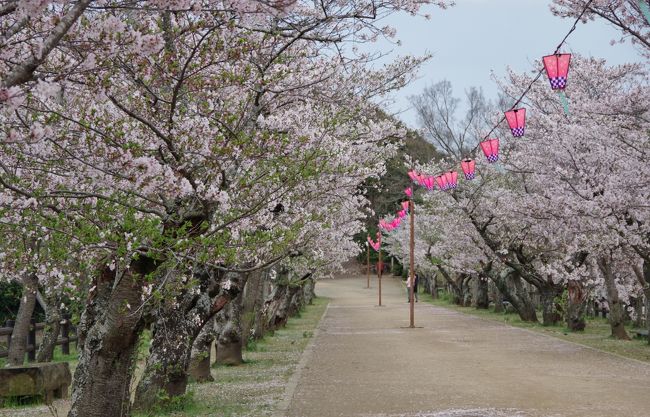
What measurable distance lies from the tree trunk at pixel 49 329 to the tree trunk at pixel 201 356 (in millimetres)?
3365

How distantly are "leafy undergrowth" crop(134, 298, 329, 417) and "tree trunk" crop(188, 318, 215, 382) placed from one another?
0.23m

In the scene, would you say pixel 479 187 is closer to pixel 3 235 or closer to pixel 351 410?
pixel 351 410

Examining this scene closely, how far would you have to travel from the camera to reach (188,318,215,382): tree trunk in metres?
12.2

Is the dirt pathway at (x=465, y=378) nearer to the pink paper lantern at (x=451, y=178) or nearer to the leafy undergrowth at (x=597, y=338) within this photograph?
the leafy undergrowth at (x=597, y=338)

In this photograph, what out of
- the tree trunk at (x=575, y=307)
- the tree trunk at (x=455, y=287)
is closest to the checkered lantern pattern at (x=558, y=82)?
the tree trunk at (x=575, y=307)

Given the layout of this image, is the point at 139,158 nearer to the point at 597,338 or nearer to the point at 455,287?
the point at 597,338

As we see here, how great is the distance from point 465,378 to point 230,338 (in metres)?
5.24

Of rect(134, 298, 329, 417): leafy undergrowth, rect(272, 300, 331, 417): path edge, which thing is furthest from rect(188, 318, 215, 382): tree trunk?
rect(272, 300, 331, 417): path edge

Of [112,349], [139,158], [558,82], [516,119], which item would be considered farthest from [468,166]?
[139,158]

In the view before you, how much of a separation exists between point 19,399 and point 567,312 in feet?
57.4

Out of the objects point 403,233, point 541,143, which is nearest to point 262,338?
point 541,143

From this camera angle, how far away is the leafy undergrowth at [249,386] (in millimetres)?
9539

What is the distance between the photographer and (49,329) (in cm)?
1436

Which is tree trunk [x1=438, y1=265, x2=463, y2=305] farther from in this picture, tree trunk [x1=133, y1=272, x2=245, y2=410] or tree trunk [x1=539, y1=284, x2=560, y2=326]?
tree trunk [x1=133, y1=272, x2=245, y2=410]
